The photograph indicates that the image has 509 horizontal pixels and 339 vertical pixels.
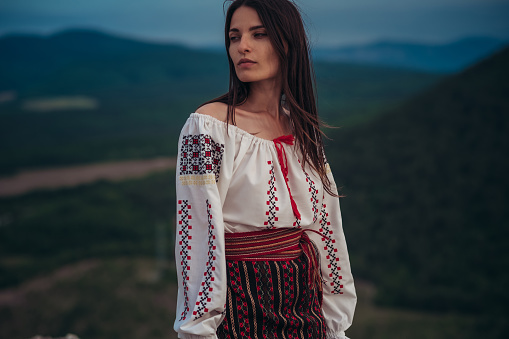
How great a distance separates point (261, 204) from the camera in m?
1.49

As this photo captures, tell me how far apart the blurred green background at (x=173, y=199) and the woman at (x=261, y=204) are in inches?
258

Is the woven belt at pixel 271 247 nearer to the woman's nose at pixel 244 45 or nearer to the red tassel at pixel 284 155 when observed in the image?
the red tassel at pixel 284 155

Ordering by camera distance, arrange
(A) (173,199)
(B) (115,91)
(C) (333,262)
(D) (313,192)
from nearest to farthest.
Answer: (D) (313,192) → (C) (333,262) → (A) (173,199) → (B) (115,91)

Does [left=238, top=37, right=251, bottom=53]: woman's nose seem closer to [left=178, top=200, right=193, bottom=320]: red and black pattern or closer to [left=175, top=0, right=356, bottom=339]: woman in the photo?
[left=175, top=0, right=356, bottom=339]: woman

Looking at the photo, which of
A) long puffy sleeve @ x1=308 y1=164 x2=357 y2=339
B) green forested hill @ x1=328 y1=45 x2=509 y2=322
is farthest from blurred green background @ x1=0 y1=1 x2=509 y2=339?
long puffy sleeve @ x1=308 y1=164 x2=357 y2=339

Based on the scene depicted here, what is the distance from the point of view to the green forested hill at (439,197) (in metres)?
13.3

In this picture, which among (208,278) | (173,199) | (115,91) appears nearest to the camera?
(208,278)

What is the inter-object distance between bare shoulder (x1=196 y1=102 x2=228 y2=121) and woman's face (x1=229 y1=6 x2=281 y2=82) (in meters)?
0.09

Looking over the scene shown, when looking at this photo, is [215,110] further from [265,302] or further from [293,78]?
[265,302]

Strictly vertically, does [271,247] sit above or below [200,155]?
below

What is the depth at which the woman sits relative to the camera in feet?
4.69

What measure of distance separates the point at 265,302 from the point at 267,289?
0.10 ft

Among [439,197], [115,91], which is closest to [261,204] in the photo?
[439,197]

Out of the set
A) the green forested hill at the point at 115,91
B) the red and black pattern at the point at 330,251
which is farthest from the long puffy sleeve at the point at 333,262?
the green forested hill at the point at 115,91
